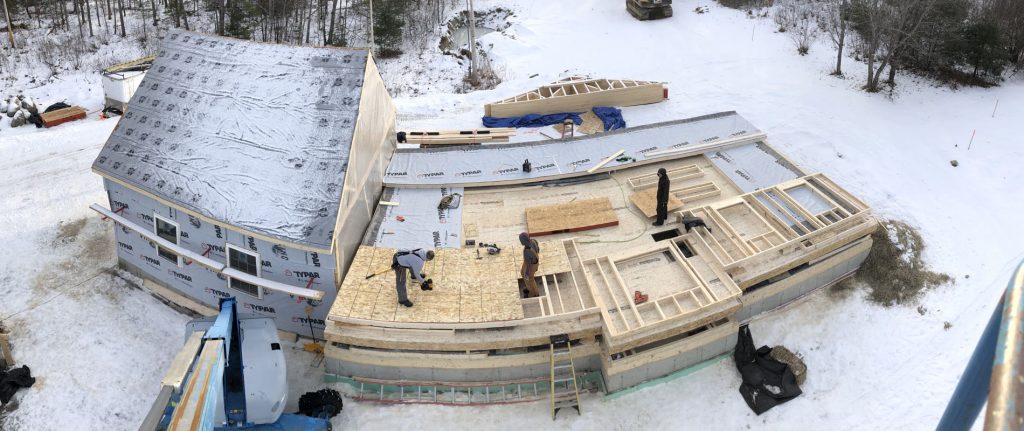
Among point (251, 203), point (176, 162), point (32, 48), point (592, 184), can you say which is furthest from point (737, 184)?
point (32, 48)

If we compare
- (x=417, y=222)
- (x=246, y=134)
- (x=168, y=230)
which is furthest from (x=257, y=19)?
(x=417, y=222)

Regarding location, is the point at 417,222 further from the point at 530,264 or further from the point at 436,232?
the point at 530,264

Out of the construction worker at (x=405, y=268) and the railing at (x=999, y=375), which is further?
the construction worker at (x=405, y=268)

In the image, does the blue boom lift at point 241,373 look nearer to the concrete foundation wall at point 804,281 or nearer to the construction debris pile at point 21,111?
the concrete foundation wall at point 804,281

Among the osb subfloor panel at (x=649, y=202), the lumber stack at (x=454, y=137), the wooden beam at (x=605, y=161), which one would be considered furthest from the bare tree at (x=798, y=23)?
the lumber stack at (x=454, y=137)

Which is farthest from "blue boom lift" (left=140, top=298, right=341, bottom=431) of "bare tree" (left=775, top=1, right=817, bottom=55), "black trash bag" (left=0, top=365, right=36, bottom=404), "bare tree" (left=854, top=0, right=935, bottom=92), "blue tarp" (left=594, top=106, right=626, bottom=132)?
"bare tree" (left=775, top=1, right=817, bottom=55)

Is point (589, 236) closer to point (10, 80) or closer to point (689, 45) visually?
point (689, 45)
